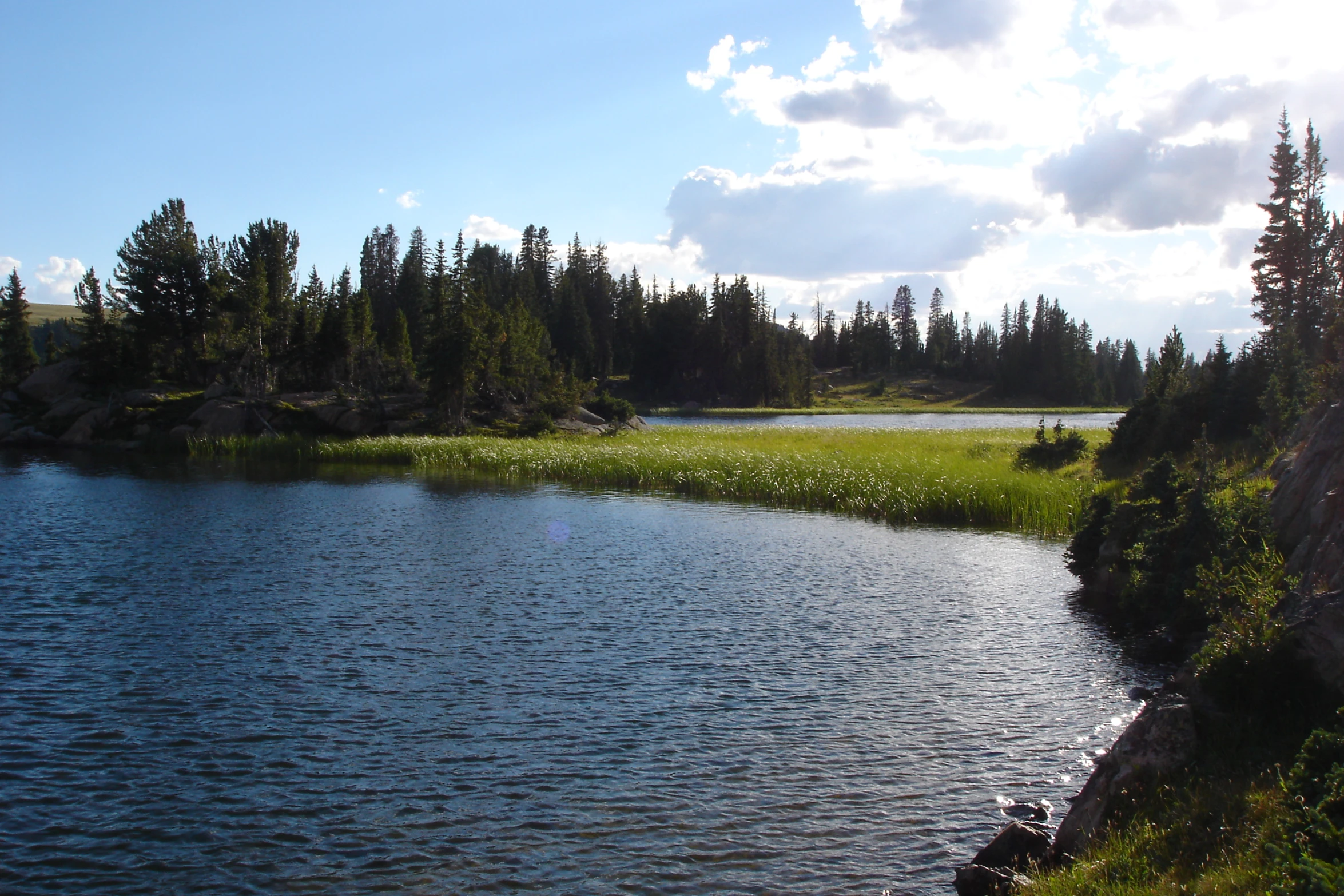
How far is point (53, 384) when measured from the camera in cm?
8331

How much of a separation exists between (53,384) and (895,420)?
306ft

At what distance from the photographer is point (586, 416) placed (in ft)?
277

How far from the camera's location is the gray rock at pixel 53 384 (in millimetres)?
82500

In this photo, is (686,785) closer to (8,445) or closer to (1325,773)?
(1325,773)

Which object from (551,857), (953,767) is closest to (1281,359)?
(953,767)

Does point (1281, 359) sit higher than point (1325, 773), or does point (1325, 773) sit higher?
point (1281, 359)

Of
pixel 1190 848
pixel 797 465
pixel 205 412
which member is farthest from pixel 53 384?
pixel 1190 848

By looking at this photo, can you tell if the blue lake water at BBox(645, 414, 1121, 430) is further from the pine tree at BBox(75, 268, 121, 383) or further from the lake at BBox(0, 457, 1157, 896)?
the lake at BBox(0, 457, 1157, 896)

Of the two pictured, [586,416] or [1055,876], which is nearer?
[1055,876]

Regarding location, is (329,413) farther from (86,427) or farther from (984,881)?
(984,881)

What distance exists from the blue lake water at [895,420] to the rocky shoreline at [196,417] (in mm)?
34373

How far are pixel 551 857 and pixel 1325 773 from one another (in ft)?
25.9

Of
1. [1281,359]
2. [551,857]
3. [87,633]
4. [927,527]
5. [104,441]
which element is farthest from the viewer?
[104,441]

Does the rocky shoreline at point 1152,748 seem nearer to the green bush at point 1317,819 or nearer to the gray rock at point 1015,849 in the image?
the gray rock at point 1015,849
